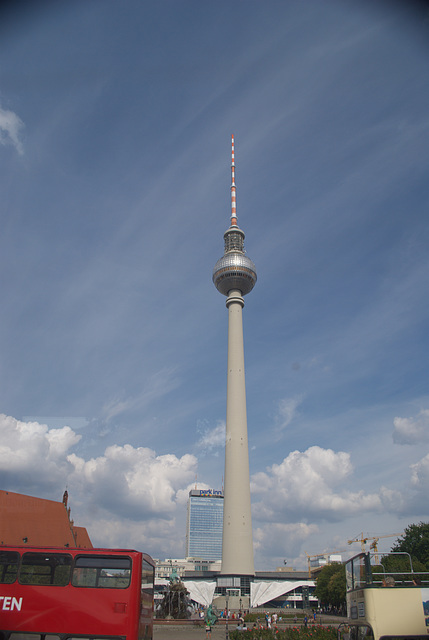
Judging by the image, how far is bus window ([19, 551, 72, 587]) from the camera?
15609 millimetres

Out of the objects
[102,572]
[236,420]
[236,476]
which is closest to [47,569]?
[102,572]

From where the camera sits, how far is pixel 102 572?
15547 millimetres

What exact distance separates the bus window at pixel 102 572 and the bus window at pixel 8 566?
2100 mm

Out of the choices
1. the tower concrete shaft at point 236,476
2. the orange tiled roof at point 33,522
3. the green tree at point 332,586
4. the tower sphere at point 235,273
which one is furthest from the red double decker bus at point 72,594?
the tower sphere at point 235,273

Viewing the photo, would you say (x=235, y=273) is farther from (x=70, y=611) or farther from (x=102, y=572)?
(x=70, y=611)

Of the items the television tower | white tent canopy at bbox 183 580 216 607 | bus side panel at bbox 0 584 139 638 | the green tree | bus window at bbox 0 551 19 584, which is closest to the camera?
Result: bus side panel at bbox 0 584 139 638

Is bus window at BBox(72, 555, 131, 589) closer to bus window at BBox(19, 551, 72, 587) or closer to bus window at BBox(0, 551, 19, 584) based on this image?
bus window at BBox(19, 551, 72, 587)

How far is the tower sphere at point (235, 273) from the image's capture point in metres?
96.5

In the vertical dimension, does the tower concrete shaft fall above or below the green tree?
above

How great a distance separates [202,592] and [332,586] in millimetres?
20987

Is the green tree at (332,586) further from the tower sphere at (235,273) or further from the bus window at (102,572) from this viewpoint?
the bus window at (102,572)

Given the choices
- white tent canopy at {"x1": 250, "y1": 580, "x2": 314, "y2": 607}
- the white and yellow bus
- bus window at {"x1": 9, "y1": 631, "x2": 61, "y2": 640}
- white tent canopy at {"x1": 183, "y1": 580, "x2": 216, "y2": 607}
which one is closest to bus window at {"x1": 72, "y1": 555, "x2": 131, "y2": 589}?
bus window at {"x1": 9, "y1": 631, "x2": 61, "y2": 640}

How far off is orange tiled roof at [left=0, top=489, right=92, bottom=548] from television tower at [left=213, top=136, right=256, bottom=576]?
2565 centimetres

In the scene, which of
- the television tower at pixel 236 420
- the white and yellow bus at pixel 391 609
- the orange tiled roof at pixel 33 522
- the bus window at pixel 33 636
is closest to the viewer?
the white and yellow bus at pixel 391 609
